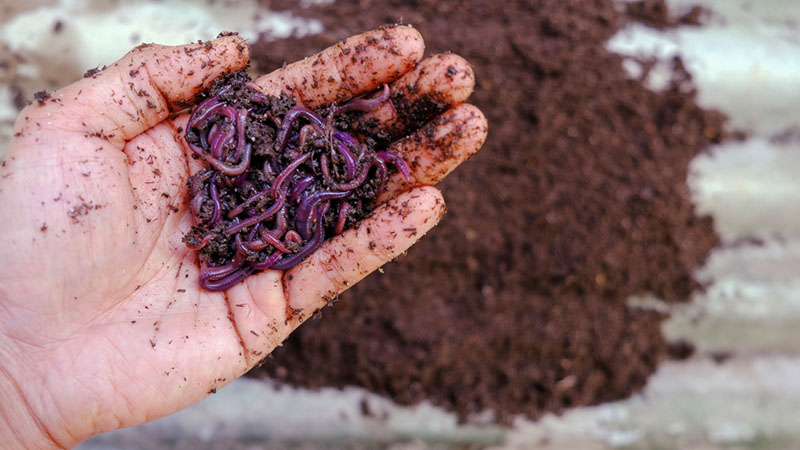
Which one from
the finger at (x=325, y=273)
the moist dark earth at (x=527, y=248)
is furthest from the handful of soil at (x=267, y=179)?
the moist dark earth at (x=527, y=248)

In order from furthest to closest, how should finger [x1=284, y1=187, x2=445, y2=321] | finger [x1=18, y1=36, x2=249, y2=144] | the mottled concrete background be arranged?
the mottled concrete background, finger [x1=284, y1=187, x2=445, y2=321], finger [x1=18, y1=36, x2=249, y2=144]

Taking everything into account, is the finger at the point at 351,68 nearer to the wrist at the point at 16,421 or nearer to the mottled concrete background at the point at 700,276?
the mottled concrete background at the point at 700,276

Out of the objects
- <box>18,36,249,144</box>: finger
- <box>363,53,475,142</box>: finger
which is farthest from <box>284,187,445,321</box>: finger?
<box>18,36,249,144</box>: finger

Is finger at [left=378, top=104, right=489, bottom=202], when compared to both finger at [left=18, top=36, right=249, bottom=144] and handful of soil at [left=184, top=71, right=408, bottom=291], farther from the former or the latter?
finger at [left=18, top=36, right=249, bottom=144]

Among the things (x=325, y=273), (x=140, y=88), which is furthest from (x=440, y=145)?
(x=140, y=88)

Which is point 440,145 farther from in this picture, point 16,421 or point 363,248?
point 16,421

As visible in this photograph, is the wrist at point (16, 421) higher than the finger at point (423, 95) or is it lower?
lower
